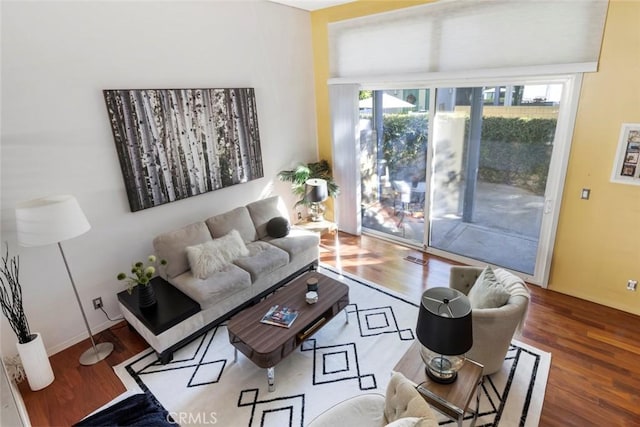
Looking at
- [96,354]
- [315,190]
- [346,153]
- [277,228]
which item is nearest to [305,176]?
[315,190]

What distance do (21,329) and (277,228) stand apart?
2686mm

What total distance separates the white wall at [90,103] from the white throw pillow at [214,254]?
63 cm

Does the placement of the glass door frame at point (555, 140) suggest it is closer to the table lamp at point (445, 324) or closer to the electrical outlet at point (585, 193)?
the electrical outlet at point (585, 193)

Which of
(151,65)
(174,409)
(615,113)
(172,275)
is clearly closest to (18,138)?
(151,65)

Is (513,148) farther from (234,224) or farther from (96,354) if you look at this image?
(96,354)

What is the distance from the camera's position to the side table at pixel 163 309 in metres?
3.23

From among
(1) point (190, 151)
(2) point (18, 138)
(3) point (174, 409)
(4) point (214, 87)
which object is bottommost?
(3) point (174, 409)

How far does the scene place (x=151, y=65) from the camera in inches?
146

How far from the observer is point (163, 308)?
11.2 ft

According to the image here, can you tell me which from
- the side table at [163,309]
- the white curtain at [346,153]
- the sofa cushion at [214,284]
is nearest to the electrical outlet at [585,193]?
the white curtain at [346,153]

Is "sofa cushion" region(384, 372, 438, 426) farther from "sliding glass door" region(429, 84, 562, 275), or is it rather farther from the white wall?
the white wall

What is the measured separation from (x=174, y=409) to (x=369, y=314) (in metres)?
2.07

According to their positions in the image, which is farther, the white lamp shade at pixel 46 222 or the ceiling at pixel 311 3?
the ceiling at pixel 311 3

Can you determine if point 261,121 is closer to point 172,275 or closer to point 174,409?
point 172,275
